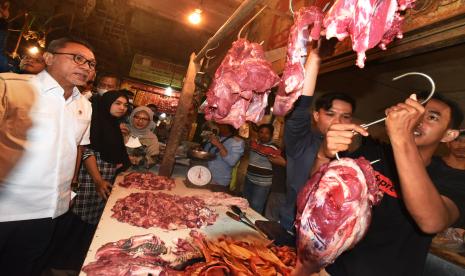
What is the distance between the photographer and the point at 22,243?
284cm

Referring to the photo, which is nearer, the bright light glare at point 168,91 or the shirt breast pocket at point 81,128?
the shirt breast pocket at point 81,128

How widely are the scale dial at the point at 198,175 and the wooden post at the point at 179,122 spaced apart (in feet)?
2.35

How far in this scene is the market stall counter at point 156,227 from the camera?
2.04m

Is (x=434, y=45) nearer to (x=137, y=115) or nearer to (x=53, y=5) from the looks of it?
(x=137, y=115)

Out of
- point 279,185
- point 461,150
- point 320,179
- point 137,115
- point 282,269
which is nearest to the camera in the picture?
point 320,179

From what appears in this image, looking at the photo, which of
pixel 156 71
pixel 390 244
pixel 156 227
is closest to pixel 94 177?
pixel 156 227

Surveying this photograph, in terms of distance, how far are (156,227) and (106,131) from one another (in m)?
2.67

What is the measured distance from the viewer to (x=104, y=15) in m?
10.5

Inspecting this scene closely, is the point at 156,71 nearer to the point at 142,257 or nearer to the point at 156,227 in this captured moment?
the point at 156,227

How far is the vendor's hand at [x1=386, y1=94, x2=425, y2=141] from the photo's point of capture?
1518 millimetres

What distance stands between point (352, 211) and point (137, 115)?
5.32 metres

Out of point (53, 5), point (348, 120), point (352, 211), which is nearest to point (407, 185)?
point (352, 211)

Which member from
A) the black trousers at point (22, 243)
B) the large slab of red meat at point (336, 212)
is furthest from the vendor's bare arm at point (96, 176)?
the large slab of red meat at point (336, 212)

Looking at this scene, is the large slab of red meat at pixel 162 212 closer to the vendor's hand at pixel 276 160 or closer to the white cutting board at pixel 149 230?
the white cutting board at pixel 149 230
